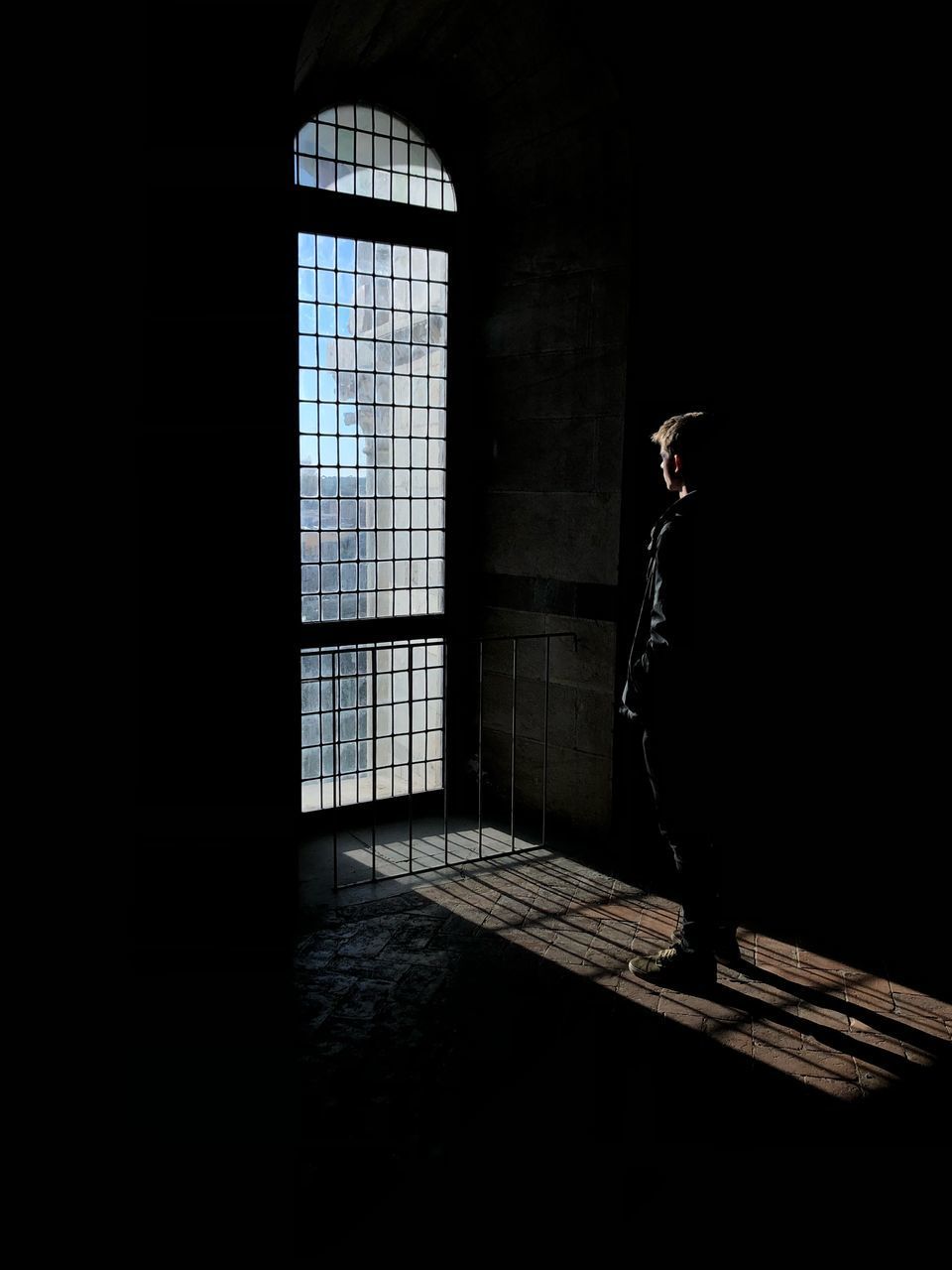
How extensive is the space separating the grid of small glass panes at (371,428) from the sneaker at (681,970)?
103 inches

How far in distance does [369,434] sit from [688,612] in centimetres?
260

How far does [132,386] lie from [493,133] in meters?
3.60

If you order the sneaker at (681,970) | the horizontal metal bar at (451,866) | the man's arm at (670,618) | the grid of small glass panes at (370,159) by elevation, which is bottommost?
the horizontal metal bar at (451,866)

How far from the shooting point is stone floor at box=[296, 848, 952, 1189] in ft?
9.11

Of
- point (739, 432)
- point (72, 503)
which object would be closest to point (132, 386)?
point (72, 503)

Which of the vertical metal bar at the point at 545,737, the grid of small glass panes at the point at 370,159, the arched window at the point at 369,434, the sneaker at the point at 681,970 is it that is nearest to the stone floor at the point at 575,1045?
the sneaker at the point at 681,970

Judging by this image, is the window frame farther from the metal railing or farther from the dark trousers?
the dark trousers

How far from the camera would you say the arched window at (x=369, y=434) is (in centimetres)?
527

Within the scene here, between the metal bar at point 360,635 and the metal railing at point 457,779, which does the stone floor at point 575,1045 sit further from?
the metal bar at point 360,635

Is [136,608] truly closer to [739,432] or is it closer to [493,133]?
[739,432]

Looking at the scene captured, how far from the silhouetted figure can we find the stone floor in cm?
27

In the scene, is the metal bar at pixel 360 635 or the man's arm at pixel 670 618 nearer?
the man's arm at pixel 670 618

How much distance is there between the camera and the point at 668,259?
4793 mm

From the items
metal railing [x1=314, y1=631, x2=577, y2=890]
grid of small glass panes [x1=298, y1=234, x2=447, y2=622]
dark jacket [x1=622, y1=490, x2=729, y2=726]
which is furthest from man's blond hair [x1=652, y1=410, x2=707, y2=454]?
grid of small glass panes [x1=298, y1=234, x2=447, y2=622]
